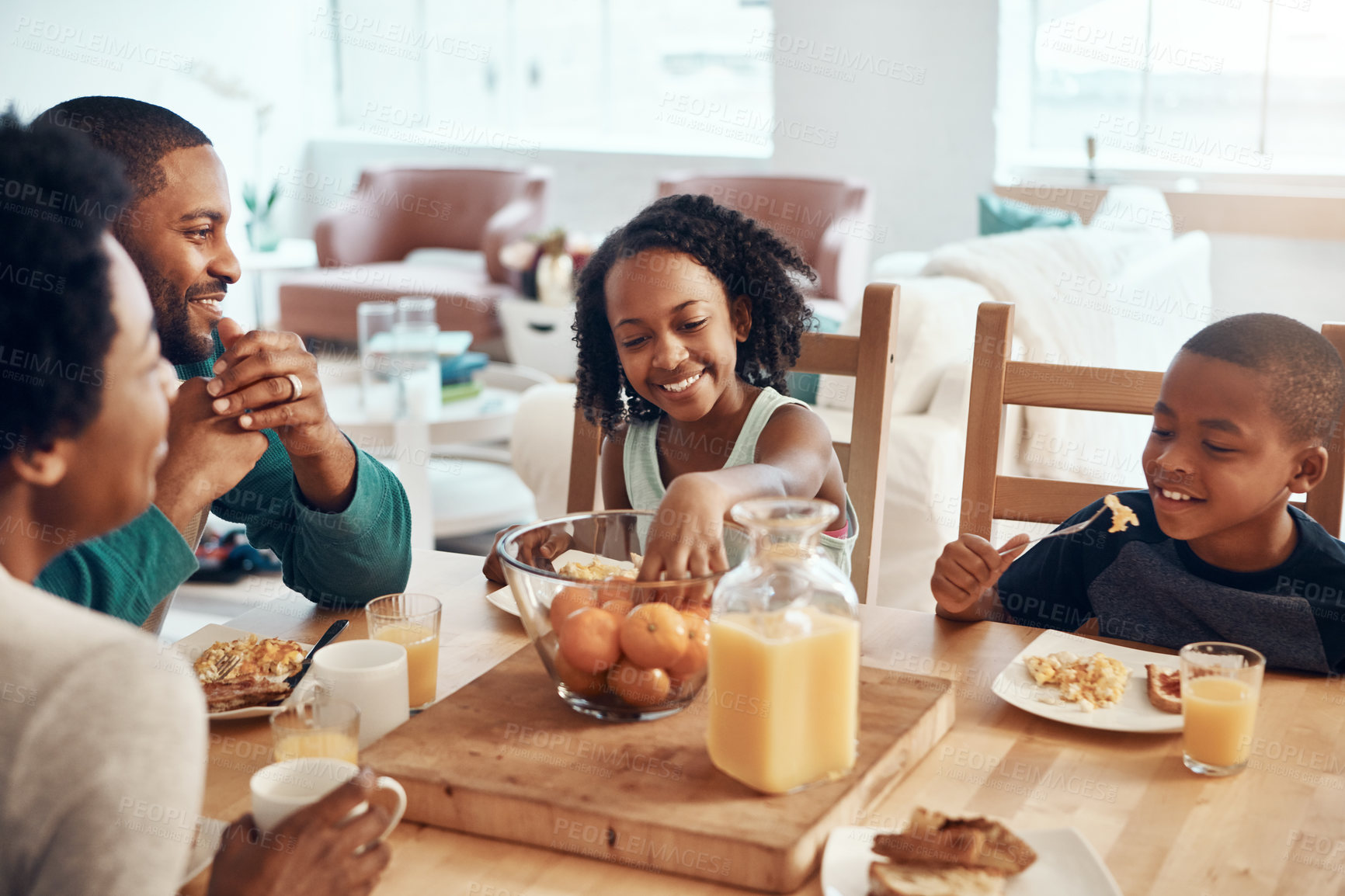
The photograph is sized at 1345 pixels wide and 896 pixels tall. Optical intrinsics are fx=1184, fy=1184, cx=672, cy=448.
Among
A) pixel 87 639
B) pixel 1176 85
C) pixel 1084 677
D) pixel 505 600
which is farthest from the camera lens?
pixel 1176 85

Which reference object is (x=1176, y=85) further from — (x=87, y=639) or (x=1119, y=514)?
(x=87, y=639)

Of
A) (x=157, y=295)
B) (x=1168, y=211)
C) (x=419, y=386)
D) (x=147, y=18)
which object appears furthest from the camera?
(x=147, y=18)

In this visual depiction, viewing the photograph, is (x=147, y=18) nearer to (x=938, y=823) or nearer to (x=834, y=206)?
(x=834, y=206)

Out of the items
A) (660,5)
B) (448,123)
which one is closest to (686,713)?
(660,5)

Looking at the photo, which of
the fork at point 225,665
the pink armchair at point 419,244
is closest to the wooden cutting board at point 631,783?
the fork at point 225,665

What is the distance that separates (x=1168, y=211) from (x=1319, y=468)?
3.92m

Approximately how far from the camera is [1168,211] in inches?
189

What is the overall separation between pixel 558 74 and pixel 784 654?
618cm

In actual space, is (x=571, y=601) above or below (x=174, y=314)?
below

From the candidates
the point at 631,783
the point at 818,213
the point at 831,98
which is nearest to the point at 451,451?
the point at 818,213

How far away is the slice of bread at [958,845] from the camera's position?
75cm

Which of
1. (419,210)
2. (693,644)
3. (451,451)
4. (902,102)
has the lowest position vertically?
(451,451)

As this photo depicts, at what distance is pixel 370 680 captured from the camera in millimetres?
958

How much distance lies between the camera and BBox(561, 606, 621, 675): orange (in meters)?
0.91
